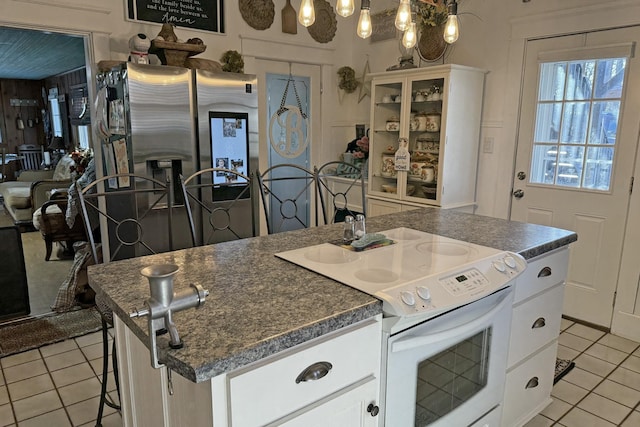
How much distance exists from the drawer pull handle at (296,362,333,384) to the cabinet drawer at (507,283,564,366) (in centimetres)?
102

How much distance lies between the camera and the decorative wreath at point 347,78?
14.6 feet

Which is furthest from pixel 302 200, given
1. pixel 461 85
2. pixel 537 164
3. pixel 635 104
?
pixel 635 104

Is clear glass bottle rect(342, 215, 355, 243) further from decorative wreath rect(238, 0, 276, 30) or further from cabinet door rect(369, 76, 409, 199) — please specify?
decorative wreath rect(238, 0, 276, 30)

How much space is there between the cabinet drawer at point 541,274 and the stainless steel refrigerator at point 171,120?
→ 1775 millimetres

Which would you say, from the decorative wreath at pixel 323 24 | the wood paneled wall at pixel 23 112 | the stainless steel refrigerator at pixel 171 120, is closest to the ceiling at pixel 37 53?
the wood paneled wall at pixel 23 112

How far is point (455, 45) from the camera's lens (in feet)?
12.2

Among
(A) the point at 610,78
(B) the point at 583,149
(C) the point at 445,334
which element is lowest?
(C) the point at 445,334

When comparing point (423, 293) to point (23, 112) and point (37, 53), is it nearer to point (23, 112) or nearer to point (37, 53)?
point (37, 53)

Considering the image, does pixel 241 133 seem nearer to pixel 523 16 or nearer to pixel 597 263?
pixel 523 16

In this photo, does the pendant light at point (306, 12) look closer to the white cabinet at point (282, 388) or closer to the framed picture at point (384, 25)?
the white cabinet at point (282, 388)

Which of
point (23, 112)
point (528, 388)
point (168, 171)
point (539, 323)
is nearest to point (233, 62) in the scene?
point (168, 171)

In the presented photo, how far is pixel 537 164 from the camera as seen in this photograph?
335cm

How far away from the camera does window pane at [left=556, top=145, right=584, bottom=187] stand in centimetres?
314

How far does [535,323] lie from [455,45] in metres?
2.59
